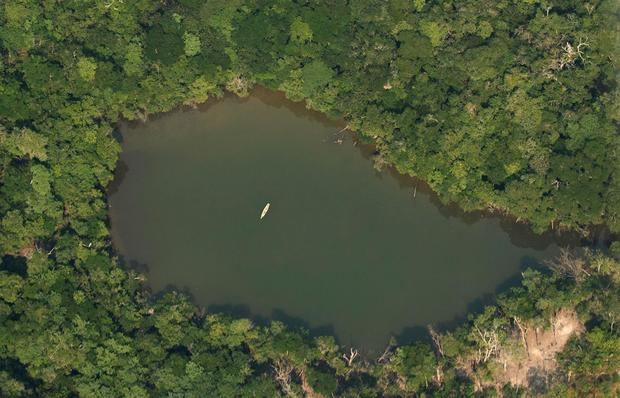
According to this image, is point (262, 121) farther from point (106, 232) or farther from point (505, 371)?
point (505, 371)

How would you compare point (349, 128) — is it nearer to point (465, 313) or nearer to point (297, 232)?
point (297, 232)

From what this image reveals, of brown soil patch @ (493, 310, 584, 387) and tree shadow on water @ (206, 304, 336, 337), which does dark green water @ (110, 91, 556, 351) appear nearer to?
tree shadow on water @ (206, 304, 336, 337)

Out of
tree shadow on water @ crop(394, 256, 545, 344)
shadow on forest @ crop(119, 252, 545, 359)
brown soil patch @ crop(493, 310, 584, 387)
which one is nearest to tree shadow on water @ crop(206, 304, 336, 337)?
shadow on forest @ crop(119, 252, 545, 359)

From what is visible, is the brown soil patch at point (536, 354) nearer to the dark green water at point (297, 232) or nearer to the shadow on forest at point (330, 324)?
the shadow on forest at point (330, 324)

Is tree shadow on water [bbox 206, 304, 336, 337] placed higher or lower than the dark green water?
lower

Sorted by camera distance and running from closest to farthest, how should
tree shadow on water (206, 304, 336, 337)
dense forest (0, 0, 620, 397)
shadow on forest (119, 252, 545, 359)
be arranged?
dense forest (0, 0, 620, 397) → shadow on forest (119, 252, 545, 359) → tree shadow on water (206, 304, 336, 337)

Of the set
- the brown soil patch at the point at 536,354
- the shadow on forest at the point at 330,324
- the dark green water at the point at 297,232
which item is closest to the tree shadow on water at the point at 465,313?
the shadow on forest at the point at 330,324

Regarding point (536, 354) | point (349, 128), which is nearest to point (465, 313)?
point (536, 354)
